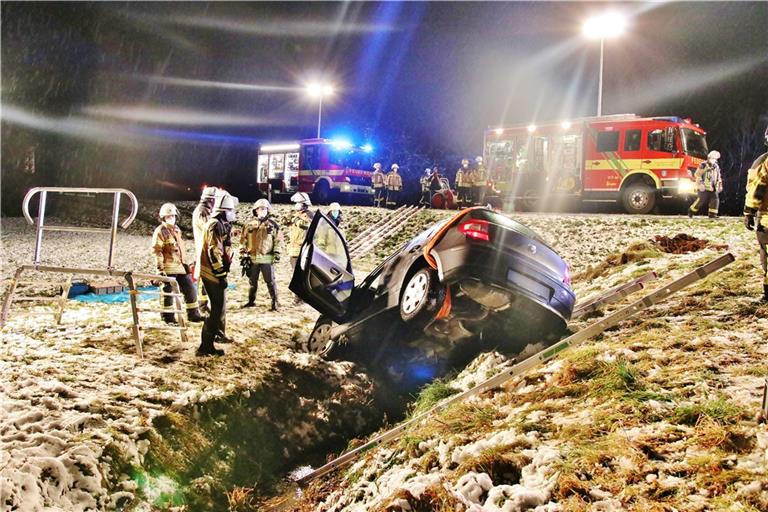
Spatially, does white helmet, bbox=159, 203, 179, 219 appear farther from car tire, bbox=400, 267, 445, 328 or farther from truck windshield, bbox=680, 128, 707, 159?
truck windshield, bbox=680, 128, 707, 159

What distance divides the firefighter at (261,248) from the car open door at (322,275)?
6.38 feet

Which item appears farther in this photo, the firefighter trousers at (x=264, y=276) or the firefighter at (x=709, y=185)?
the firefighter trousers at (x=264, y=276)

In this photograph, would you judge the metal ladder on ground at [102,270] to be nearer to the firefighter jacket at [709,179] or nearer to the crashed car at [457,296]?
the crashed car at [457,296]

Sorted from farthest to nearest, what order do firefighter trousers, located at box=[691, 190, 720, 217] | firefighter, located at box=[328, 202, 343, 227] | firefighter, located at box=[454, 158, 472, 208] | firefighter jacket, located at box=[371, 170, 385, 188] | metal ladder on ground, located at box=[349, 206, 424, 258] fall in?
firefighter jacket, located at box=[371, 170, 385, 188] < firefighter, located at box=[454, 158, 472, 208] < firefighter, located at box=[328, 202, 343, 227] < metal ladder on ground, located at box=[349, 206, 424, 258] < firefighter trousers, located at box=[691, 190, 720, 217]

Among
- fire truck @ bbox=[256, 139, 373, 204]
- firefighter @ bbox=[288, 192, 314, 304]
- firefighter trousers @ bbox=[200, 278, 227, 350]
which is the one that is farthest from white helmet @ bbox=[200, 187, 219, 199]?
fire truck @ bbox=[256, 139, 373, 204]

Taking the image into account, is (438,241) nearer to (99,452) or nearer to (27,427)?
(99,452)

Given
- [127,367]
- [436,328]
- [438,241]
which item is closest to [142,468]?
[127,367]

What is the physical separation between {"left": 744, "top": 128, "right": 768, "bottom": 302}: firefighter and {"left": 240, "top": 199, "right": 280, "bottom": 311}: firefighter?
535 centimetres

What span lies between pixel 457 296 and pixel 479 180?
8.12 m

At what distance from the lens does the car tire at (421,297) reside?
4.39m

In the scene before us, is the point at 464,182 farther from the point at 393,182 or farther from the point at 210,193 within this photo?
the point at 210,193

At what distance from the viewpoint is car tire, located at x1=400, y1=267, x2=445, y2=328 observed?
4387mm

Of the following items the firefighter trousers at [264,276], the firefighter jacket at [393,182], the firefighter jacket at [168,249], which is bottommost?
the firefighter trousers at [264,276]

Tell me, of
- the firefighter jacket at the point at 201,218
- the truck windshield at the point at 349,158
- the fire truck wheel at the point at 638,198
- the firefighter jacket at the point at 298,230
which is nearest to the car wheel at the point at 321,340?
the firefighter jacket at the point at 201,218
